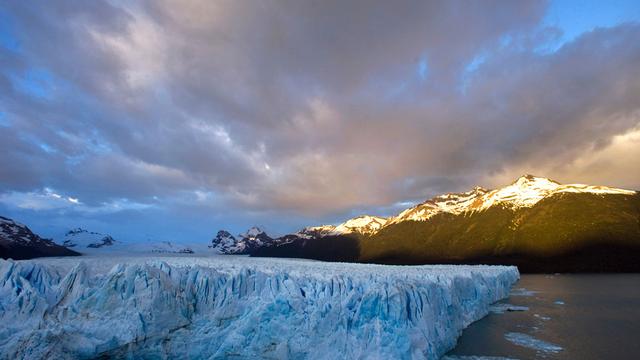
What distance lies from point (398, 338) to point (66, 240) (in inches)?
8683

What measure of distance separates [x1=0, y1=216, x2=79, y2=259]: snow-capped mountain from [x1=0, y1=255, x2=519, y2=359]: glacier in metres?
110

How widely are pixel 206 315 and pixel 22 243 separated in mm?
131676

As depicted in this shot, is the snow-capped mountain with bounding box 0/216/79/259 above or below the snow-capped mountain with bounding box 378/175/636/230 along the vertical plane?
below

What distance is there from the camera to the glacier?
1387cm

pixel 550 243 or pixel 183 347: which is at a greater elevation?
pixel 550 243

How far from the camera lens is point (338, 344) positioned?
1515cm

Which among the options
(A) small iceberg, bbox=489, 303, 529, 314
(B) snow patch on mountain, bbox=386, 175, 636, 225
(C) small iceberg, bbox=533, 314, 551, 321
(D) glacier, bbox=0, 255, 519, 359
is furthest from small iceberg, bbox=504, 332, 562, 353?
(B) snow patch on mountain, bbox=386, 175, 636, 225

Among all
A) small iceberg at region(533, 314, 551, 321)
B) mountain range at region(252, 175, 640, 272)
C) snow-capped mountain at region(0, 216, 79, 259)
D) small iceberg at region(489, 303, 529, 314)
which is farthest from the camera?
snow-capped mountain at region(0, 216, 79, 259)

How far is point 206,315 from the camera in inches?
656

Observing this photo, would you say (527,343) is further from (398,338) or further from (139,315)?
(139,315)

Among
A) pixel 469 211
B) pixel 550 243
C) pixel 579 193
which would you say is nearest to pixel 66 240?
pixel 469 211

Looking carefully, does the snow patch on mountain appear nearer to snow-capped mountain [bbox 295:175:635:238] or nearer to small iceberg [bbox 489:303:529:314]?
snow-capped mountain [bbox 295:175:635:238]

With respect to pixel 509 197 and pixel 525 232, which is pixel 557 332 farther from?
pixel 509 197

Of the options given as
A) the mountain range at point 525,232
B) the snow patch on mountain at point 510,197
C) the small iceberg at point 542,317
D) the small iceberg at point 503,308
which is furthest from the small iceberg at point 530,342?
the snow patch on mountain at point 510,197
